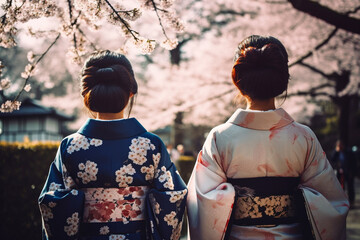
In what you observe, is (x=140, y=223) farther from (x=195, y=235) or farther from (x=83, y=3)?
(x=83, y=3)

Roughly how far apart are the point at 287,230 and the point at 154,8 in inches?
77.9

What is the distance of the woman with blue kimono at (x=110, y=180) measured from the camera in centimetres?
191

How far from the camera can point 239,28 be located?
1166 cm

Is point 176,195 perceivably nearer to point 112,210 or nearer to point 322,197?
point 112,210

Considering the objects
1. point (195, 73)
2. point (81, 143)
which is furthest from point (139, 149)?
point (195, 73)

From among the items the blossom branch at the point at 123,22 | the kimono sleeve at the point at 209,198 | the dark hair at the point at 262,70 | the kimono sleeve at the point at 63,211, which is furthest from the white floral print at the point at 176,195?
the blossom branch at the point at 123,22

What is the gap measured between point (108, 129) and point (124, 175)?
0.98ft

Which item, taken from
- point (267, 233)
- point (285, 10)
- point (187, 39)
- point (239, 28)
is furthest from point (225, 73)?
point (267, 233)

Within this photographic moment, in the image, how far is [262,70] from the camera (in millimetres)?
2035

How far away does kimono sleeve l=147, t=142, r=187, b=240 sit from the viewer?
1.95 meters

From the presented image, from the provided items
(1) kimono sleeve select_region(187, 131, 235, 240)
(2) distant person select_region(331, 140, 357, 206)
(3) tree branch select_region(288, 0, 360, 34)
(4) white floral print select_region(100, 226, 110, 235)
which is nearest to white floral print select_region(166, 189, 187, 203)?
(1) kimono sleeve select_region(187, 131, 235, 240)

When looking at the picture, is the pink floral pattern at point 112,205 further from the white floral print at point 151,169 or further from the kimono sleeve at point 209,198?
the kimono sleeve at point 209,198

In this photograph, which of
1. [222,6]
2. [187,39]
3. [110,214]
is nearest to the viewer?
[110,214]

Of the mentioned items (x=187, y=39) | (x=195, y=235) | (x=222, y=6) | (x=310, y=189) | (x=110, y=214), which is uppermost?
(x=222, y=6)
